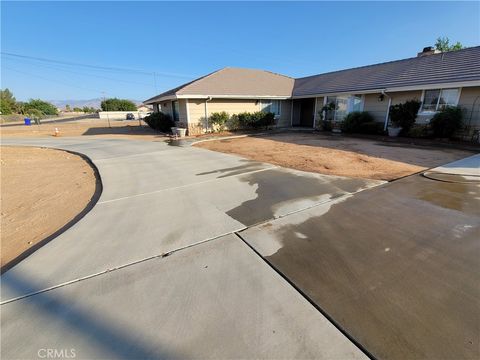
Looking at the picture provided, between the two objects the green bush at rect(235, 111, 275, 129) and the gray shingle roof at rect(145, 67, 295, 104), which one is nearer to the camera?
A: the gray shingle roof at rect(145, 67, 295, 104)

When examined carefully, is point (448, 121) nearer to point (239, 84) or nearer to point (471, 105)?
point (471, 105)

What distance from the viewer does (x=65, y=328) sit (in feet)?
6.41

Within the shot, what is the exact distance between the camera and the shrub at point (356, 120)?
536 inches

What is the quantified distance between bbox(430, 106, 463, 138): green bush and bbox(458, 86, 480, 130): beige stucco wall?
0.33 metres

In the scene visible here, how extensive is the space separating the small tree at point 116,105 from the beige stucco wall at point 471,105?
6990cm

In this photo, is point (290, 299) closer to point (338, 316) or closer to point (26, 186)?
point (338, 316)

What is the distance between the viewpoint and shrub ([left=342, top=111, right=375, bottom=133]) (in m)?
13.6

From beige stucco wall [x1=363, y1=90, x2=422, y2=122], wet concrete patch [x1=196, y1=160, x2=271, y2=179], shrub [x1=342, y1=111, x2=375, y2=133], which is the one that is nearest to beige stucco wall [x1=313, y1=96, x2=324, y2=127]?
shrub [x1=342, y1=111, x2=375, y2=133]

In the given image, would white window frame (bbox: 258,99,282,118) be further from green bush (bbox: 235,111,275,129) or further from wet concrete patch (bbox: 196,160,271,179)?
wet concrete patch (bbox: 196,160,271,179)

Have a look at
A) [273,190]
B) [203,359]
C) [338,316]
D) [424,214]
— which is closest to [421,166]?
[424,214]

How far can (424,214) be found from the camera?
380 cm

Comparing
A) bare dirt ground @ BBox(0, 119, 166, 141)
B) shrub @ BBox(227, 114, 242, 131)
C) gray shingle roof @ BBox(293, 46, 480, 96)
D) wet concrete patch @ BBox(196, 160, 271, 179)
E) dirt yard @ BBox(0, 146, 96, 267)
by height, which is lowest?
dirt yard @ BBox(0, 146, 96, 267)

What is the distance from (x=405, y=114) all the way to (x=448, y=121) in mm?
2003

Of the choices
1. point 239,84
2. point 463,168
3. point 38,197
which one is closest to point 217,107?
point 239,84
